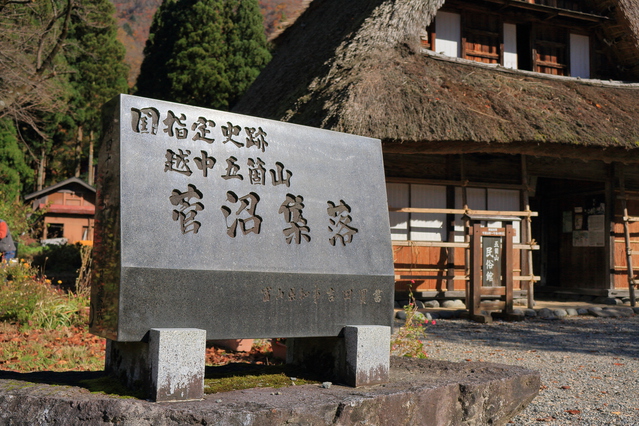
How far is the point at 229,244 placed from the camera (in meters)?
3.12

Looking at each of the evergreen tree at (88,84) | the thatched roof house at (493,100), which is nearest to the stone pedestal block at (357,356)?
the thatched roof house at (493,100)

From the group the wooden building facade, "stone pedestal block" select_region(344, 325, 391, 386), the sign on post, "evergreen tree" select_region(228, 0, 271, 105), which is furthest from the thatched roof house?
the wooden building facade

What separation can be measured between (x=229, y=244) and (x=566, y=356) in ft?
15.0

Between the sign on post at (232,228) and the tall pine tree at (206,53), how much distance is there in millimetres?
20441

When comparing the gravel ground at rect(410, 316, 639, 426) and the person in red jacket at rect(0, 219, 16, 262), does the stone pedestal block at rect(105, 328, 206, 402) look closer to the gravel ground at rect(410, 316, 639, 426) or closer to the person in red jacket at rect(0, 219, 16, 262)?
the gravel ground at rect(410, 316, 639, 426)

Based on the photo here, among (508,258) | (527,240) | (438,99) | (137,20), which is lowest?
(508,258)

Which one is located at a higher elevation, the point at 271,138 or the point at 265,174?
the point at 271,138

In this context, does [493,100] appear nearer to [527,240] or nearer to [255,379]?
[527,240]

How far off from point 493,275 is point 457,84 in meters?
3.17

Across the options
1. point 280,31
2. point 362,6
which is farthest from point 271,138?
point 280,31

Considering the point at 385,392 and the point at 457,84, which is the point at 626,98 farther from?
the point at 385,392

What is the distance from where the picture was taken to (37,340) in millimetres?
5656

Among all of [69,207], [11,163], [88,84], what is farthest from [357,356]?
[88,84]

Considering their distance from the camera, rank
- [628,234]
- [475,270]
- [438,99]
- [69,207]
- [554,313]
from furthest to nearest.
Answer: [69,207], [628,234], [554,313], [438,99], [475,270]
